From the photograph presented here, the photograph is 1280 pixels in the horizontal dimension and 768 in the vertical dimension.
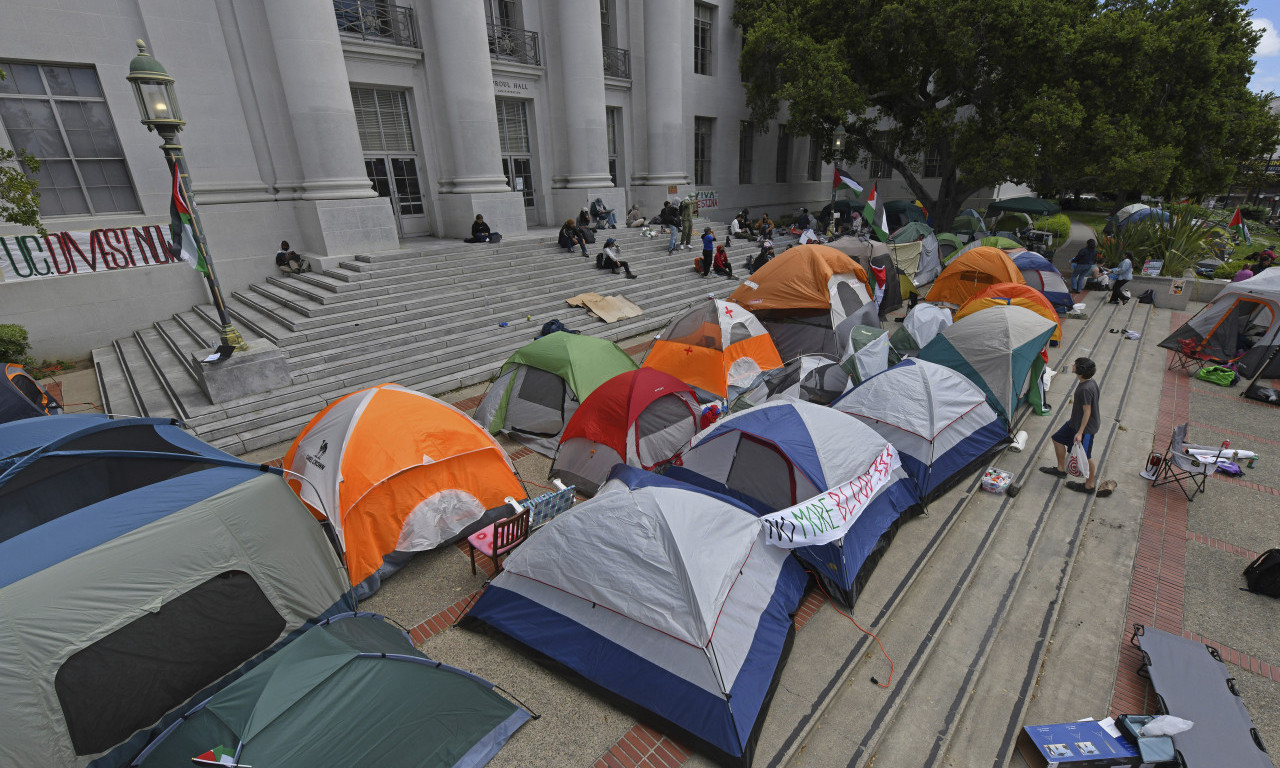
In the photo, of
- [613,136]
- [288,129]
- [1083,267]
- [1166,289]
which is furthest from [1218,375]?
[288,129]

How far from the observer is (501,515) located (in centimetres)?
611

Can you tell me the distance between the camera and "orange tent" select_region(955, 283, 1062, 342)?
1070cm

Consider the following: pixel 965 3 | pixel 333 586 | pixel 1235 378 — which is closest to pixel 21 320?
pixel 333 586

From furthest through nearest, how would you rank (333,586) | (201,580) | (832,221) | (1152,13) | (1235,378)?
(832,221), (1152,13), (1235,378), (333,586), (201,580)

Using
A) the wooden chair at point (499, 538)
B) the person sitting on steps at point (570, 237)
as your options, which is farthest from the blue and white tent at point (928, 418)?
the person sitting on steps at point (570, 237)

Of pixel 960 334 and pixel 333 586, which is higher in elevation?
pixel 960 334

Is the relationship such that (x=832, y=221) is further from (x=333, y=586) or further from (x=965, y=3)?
(x=333, y=586)

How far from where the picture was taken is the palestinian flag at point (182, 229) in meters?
7.35

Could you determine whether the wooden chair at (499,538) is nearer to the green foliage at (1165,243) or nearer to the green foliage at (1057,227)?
the green foliage at (1165,243)

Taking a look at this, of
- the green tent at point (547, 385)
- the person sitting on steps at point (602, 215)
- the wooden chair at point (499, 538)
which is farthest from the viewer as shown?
the person sitting on steps at point (602, 215)

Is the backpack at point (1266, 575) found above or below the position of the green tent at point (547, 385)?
below

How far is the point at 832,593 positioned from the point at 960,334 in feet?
18.9

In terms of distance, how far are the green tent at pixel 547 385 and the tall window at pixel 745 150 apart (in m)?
20.9

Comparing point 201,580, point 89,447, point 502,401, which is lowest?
point 502,401
